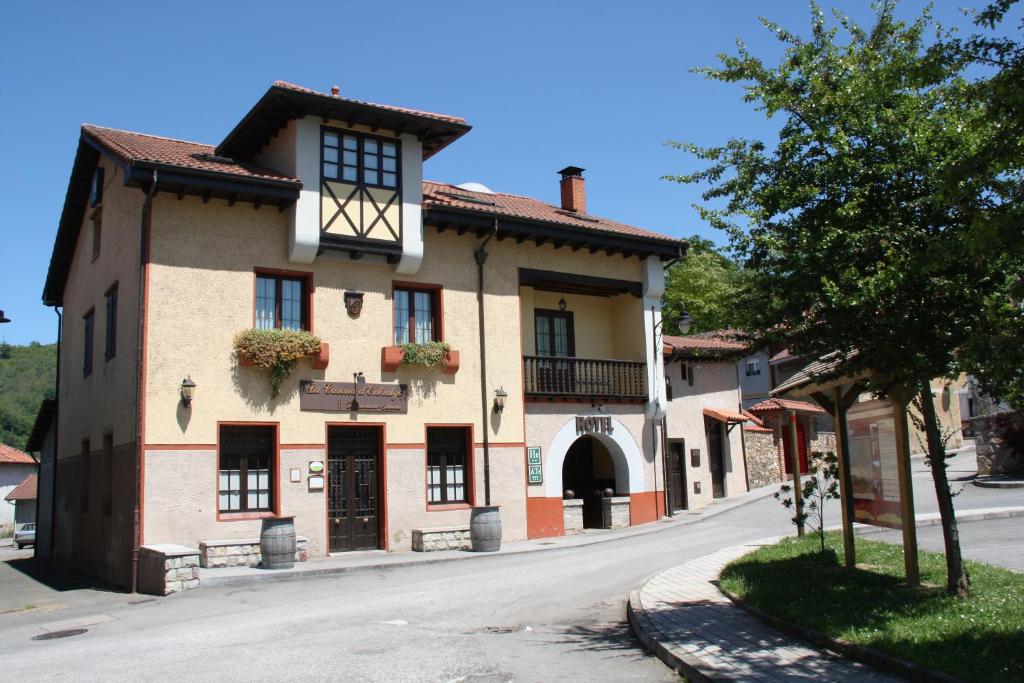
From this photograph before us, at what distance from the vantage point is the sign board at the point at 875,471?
10023 millimetres

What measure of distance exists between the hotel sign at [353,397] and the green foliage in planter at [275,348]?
0.57m

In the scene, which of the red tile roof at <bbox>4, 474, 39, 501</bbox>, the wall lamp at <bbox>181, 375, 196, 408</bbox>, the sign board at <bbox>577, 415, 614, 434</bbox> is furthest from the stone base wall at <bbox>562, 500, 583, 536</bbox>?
the red tile roof at <bbox>4, 474, 39, 501</bbox>

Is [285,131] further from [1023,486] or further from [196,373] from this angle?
[1023,486]

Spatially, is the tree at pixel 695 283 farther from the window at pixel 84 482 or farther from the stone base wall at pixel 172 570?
the stone base wall at pixel 172 570

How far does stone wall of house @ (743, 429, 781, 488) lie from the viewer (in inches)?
1185

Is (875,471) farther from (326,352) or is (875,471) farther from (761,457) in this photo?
(761,457)

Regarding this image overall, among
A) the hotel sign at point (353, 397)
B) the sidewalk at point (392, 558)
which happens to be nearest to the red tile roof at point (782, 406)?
the sidewalk at point (392, 558)

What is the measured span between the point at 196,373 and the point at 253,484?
2.38 metres

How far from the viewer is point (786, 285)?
9.34 m

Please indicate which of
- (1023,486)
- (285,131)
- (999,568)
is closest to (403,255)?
(285,131)

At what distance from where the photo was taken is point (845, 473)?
36.8 feet

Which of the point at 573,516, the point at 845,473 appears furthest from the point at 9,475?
the point at 845,473

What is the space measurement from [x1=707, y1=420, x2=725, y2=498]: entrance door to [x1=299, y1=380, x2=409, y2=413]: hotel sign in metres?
13.0

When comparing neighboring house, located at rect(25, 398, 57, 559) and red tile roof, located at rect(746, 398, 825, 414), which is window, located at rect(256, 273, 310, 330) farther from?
red tile roof, located at rect(746, 398, 825, 414)
